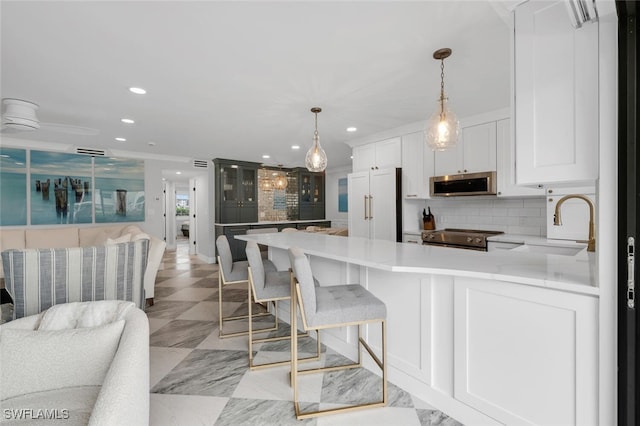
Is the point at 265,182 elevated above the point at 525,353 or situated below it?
above

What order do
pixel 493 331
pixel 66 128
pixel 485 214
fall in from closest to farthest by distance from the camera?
pixel 493 331 → pixel 66 128 → pixel 485 214

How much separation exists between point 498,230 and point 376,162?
198 centimetres

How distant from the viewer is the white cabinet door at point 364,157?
4.71 m

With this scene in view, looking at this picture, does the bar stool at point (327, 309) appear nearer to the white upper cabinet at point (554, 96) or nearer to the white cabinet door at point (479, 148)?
the white upper cabinet at point (554, 96)

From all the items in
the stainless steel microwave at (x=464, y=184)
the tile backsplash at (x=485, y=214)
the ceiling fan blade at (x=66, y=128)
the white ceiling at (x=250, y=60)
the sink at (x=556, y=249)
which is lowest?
the sink at (x=556, y=249)

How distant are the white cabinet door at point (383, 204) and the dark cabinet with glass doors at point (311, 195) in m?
3.75

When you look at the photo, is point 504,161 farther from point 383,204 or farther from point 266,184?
point 266,184

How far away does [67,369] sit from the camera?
111 centimetres

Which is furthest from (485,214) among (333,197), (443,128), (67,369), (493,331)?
(333,197)

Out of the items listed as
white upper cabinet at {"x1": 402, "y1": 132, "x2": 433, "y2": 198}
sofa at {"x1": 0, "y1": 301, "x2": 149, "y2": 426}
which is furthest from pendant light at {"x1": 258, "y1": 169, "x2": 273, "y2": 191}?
sofa at {"x1": 0, "y1": 301, "x2": 149, "y2": 426}

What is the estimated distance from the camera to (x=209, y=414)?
1687mm

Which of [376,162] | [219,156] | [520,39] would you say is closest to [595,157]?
[520,39]

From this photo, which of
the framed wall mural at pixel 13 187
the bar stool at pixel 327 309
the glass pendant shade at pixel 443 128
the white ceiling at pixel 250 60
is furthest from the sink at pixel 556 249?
the framed wall mural at pixel 13 187

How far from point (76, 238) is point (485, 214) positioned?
21.1 ft
